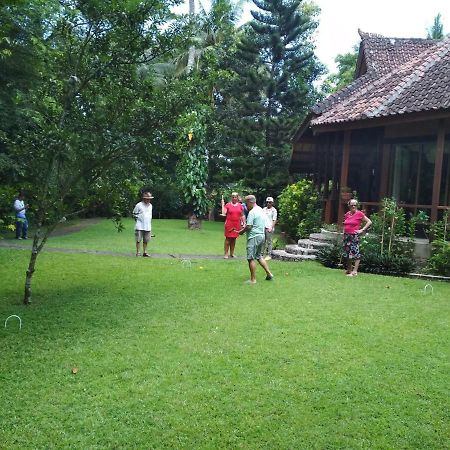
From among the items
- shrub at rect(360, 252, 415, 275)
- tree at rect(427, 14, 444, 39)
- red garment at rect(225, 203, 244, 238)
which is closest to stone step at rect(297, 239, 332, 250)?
shrub at rect(360, 252, 415, 275)

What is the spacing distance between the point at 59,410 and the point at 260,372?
177 centimetres

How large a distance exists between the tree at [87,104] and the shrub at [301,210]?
821 centimetres

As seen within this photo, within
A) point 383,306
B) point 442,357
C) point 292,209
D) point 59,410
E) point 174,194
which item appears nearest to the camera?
point 59,410

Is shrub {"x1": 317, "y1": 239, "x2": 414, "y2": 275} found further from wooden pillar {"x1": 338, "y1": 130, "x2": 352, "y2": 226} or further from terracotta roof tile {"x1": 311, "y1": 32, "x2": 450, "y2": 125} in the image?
terracotta roof tile {"x1": 311, "y1": 32, "x2": 450, "y2": 125}

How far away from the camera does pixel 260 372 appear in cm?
446

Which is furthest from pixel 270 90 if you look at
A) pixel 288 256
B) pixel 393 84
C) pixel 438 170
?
pixel 438 170

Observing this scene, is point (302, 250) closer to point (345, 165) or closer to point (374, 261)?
point (374, 261)

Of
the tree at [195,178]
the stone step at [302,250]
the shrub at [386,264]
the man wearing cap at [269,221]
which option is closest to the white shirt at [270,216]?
the man wearing cap at [269,221]

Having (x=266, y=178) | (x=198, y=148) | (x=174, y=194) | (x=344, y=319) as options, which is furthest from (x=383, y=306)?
(x=174, y=194)

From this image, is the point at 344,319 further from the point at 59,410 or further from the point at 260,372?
the point at 59,410

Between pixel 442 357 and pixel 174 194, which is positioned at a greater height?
pixel 174 194

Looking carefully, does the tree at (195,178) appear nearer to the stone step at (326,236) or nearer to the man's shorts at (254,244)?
the stone step at (326,236)

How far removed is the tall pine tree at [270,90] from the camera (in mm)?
24375

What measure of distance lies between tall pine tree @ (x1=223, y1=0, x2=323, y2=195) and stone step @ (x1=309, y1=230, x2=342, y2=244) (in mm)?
11606
